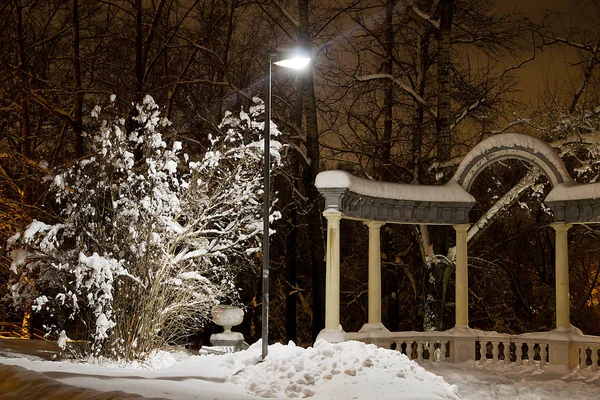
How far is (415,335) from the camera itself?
18438mm

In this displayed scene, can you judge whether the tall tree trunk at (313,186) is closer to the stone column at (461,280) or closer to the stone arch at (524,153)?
the stone column at (461,280)

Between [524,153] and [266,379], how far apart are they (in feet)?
32.4

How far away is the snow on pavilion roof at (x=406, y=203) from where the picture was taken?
17.1m

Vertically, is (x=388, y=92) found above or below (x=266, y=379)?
above

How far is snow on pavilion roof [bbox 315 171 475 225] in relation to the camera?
56.1 ft

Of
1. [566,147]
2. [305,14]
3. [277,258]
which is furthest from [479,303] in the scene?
[305,14]

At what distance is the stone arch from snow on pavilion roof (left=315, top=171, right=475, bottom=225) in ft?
3.48

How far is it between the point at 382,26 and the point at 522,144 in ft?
26.4

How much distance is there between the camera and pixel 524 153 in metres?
18.2

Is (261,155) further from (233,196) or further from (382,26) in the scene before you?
(382,26)

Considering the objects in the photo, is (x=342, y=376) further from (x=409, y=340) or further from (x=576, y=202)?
(x=576, y=202)

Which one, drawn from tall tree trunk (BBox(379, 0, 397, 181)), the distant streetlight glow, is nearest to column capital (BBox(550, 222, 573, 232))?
tall tree trunk (BBox(379, 0, 397, 181))

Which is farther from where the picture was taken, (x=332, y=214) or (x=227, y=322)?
(x=332, y=214)

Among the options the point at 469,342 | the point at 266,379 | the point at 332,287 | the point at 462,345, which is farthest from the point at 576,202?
the point at 266,379
